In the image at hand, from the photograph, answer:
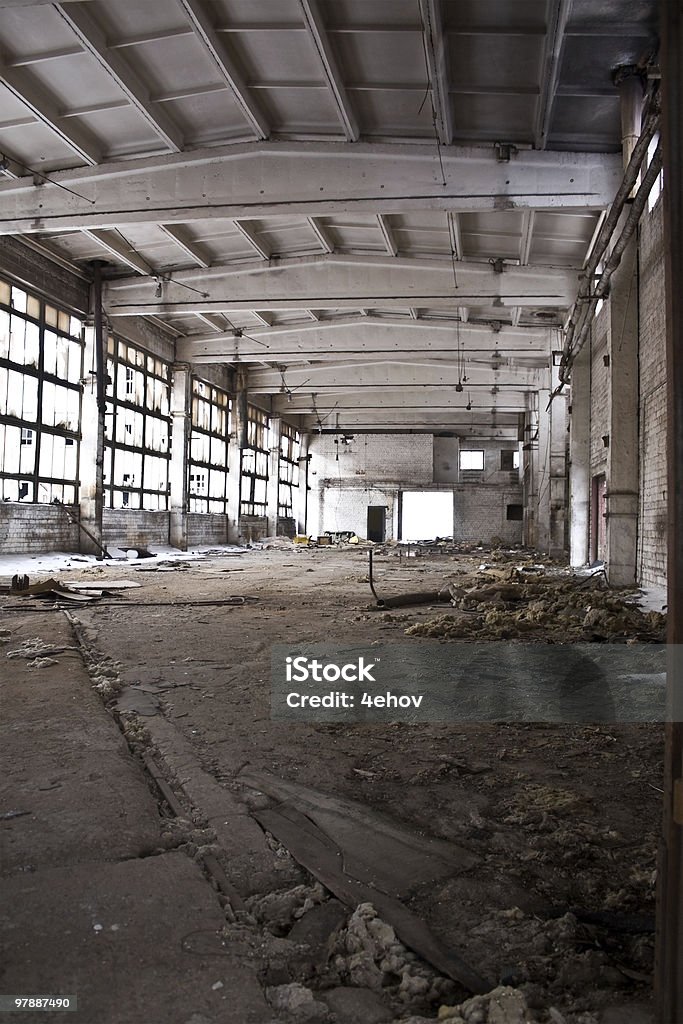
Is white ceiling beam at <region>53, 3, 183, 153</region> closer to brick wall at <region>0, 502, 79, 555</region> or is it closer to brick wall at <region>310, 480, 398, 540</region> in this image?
brick wall at <region>0, 502, 79, 555</region>

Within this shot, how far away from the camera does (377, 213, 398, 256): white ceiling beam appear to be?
42.1 ft

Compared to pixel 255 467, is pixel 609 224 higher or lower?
higher

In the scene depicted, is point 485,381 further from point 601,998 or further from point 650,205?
point 601,998

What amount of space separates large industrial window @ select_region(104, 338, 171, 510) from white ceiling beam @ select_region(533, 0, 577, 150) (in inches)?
452

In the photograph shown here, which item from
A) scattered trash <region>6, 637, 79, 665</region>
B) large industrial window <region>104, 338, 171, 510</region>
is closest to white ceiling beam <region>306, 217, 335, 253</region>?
large industrial window <region>104, 338, 171, 510</region>

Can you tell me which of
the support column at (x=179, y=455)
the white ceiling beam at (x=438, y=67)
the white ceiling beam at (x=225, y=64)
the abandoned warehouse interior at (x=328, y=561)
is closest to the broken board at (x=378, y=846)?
the abandoned warehouse interior at (x=328, y=561)

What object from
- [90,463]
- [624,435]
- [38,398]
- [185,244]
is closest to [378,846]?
[624,435]

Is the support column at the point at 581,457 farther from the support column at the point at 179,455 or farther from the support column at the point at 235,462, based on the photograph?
the support column at the point at 235,462

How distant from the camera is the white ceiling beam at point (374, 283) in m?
14.9

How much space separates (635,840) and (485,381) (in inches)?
917

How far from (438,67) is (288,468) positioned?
25.5 m

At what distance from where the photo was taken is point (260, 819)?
254 centimetres

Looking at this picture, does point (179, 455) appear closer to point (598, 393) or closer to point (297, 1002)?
point (598, 393)

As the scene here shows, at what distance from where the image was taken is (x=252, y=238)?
45.7 feet
